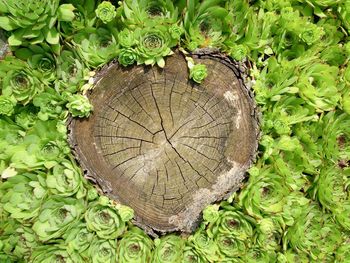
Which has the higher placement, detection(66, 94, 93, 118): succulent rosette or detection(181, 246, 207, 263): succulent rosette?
detection(66, 94, 93, 118): succulent rosette

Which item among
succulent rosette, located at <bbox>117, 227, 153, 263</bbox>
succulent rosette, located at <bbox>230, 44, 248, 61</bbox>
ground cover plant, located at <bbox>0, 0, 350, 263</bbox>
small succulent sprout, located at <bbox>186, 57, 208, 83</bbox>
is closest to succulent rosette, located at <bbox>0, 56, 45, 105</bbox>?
ground cover plant, located at <bbox>0, 0, 350, 263</bbox>

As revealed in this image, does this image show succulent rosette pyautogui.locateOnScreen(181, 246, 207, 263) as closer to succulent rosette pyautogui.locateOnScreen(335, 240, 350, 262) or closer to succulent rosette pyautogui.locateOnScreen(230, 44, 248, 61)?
succulent rosette pyautogui.locateOnScreen(335, 240, 350, 262)

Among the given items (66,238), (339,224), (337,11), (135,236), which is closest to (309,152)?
(339,224)

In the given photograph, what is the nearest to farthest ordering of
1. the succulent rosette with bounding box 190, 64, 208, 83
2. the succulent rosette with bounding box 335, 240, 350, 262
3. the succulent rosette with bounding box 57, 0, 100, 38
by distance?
1. the succulent rosette with bounding box 190, 64, 208, 83
2. the succulent rosette with bounding box 57, 0, 100, 38
3. the succulent rosette with bounding box 335, 240, 350, 262

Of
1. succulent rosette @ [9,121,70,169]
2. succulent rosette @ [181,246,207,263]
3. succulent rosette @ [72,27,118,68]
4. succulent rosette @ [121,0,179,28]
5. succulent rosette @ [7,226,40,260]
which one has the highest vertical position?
succulent rosette @ [121,0,179,28]

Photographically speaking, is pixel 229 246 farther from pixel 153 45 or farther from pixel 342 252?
pixel 153 45

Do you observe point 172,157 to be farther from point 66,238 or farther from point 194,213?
point 66,238
